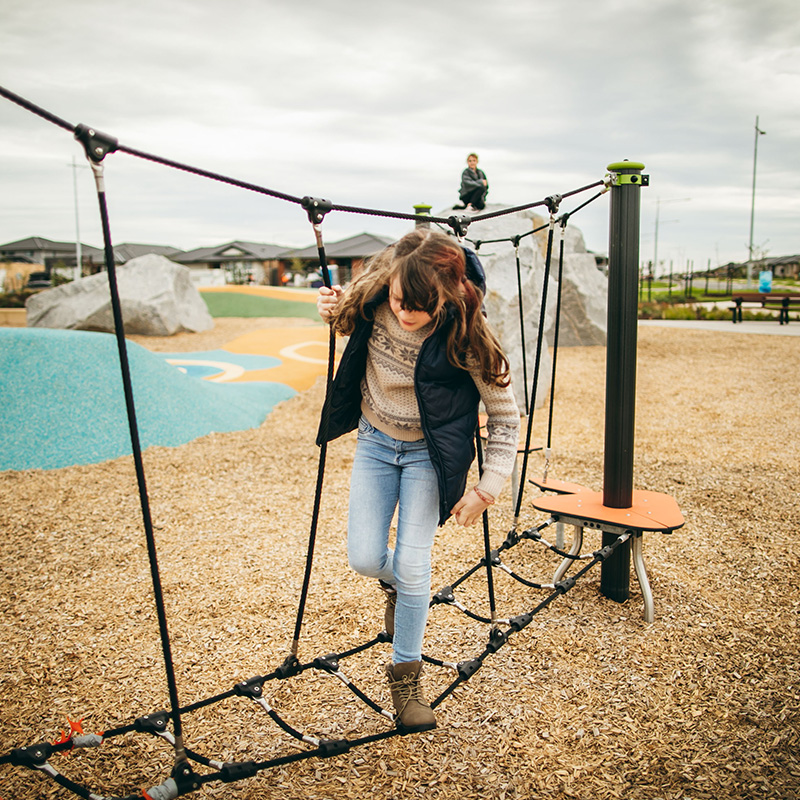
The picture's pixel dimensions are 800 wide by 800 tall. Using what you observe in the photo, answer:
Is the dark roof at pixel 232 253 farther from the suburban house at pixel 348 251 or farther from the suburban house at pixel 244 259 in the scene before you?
the suburban house at pixel 348 251

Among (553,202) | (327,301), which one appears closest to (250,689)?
(327,301)

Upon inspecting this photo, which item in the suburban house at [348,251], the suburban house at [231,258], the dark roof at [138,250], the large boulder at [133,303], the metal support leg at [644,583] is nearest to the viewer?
the metal support leg at [644,583]

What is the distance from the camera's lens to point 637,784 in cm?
185

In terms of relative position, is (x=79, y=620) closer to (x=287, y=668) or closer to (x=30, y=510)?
(x=287, y=668)

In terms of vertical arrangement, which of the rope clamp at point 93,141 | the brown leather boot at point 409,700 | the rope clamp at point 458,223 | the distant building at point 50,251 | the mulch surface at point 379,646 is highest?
the distant building at point 50,251

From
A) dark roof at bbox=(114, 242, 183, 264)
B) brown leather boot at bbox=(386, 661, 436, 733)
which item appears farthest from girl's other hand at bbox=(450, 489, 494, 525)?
dark roof at bbox=(114, 242, 183, 264)

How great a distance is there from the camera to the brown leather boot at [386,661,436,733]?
1953mm

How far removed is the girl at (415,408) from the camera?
6.22 ft

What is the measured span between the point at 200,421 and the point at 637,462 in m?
3.95

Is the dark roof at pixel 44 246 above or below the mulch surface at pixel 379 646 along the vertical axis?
above

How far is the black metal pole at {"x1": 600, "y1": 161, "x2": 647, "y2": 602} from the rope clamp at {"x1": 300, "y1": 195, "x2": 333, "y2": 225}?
137cm

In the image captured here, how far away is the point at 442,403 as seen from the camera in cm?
192

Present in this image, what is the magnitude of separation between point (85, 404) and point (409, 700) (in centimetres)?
478

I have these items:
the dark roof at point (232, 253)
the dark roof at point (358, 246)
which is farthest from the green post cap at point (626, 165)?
the dark roof at point (232, 253)
